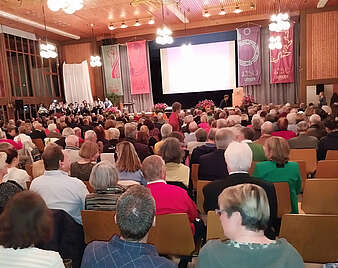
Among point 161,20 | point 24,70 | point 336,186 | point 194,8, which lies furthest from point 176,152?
point 24,70

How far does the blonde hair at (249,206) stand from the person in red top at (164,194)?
1121 millimetres

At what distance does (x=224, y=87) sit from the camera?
51.2 ft

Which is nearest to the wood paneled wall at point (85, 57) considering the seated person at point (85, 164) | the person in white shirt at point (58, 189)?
the seated person at point (85, 164)

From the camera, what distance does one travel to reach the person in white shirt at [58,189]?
2.75 m

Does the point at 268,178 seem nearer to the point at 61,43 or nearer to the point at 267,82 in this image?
the point at 267,82

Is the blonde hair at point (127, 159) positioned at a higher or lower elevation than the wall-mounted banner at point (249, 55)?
lower

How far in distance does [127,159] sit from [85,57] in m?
14.0

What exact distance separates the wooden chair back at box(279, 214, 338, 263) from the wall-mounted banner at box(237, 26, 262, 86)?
518 inches

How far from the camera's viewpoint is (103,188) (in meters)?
2.70

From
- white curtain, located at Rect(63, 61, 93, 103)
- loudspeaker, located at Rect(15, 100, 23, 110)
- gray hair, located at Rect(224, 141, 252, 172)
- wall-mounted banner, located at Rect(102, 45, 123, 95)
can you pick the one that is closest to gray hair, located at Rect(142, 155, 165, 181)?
gray hair, located at Rect(224, 141, 252, 172)

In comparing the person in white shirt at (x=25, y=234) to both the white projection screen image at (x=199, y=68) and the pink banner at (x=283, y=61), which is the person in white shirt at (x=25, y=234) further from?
the white projection screen image at (x=199, y=68)

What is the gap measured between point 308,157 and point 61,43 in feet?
49.7

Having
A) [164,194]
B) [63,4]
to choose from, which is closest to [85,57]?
[63,4]

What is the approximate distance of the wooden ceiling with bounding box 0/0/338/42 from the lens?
35.0 ft
